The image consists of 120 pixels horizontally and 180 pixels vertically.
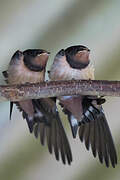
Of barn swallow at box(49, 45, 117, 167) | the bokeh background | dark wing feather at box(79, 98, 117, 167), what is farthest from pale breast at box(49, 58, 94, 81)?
the bokeh background

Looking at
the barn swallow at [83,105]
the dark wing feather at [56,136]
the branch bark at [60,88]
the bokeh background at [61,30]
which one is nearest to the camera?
the branch bark at [60,88]

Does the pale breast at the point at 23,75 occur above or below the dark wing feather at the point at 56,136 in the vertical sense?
above

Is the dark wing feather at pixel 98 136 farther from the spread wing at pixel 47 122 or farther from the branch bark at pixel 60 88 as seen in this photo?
the branch bark at pixel 60 88

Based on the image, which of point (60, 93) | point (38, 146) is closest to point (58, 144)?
point (60, 93)

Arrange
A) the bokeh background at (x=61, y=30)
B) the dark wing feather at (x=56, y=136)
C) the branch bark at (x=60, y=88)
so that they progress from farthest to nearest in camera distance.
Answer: the bokeh background at (x=61, y=30)
the dark wing feather at (x=56, y=136)
the branch bark at (x=60, y=88)

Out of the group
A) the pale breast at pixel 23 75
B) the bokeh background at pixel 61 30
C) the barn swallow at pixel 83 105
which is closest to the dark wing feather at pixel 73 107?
the barn swallow at pixel 83 105

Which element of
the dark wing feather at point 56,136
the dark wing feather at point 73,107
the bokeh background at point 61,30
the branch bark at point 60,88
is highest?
the bokeh background at point 61,30

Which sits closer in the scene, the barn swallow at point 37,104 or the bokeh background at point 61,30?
the barn swallow at point 37,104
